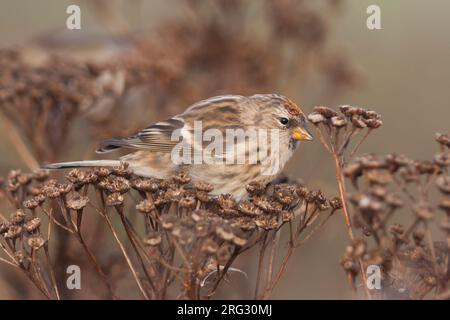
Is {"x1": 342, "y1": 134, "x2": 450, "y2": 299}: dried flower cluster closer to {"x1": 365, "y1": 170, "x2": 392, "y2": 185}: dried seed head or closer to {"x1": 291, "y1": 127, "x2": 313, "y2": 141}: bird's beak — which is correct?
{"x1": 365, "y1": 170, "x2": 392, "y2": 185}: dried seed head

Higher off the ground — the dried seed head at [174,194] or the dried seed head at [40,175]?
the dried seed head at [40,175]

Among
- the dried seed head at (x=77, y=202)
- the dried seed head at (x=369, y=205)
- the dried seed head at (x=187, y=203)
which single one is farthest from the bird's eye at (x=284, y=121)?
the dried seed head at (x=369, y=205)

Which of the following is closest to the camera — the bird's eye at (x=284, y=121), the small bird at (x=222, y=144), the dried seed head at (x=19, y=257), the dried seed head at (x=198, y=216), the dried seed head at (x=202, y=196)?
the dried seed head at (x=198, y=216)

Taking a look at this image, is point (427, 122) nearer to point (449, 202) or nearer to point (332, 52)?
point (332, 52)

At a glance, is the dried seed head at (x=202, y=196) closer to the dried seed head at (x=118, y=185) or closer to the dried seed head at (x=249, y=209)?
the dried seed head at (x=249, y=209)

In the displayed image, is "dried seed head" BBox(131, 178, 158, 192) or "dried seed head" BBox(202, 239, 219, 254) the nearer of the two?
"dried seed head" BBox(202, 239, 219, 254)

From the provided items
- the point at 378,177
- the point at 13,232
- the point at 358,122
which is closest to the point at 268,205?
the point at 358,122

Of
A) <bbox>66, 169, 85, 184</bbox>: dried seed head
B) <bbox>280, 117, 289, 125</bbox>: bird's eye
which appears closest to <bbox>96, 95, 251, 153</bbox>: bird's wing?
<bbox>280, 117, 289, 125</bbox>: bird's eye

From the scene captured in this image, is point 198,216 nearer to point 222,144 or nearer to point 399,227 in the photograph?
point 399,227
